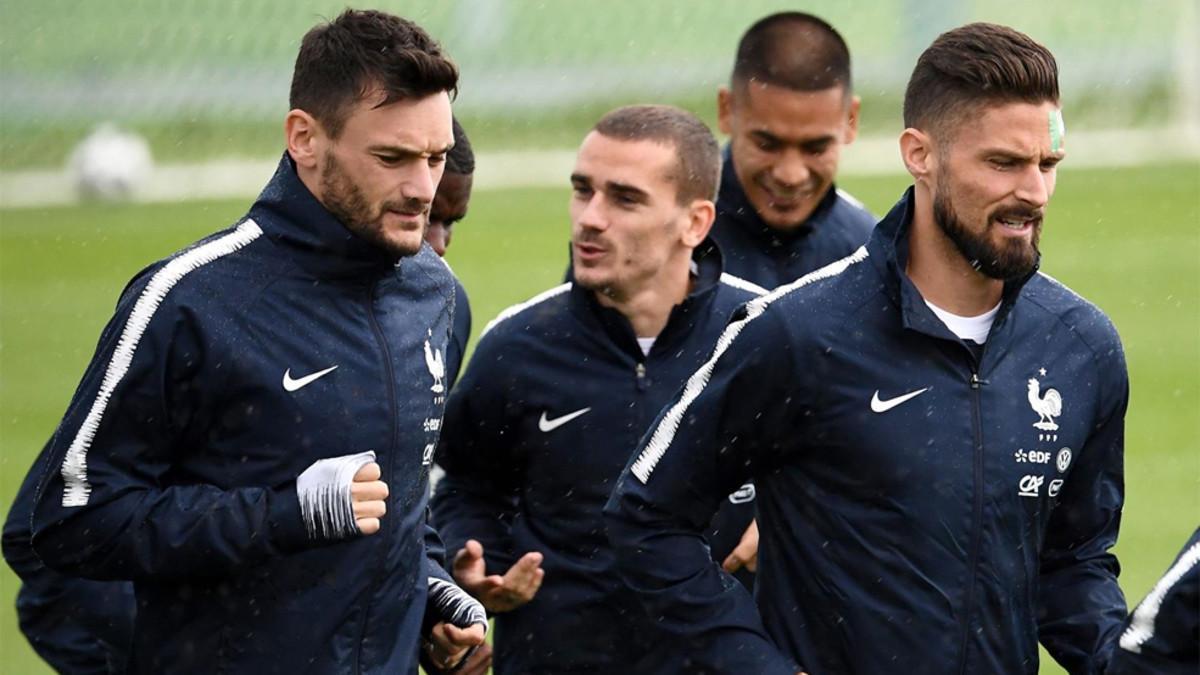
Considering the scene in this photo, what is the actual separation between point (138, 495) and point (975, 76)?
75.6 inches

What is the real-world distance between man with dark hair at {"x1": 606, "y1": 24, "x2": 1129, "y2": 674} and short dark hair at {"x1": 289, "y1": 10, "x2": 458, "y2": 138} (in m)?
0.86

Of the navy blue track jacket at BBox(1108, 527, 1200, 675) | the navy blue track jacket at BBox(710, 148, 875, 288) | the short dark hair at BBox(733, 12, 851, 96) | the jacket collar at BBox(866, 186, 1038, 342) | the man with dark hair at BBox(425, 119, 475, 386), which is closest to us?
the navy blue track jacket at BBox(1108, 527, 1200, 675)

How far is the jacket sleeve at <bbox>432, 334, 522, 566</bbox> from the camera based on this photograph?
5.41 metres

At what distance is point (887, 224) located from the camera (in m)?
4.37

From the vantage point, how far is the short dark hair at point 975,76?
4293mm

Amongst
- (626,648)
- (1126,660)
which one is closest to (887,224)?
(1126,660)

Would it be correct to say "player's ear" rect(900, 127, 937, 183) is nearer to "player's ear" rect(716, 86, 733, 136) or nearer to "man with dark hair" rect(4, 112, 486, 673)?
"man with dark hair" rect(4, 112, 486, 673)

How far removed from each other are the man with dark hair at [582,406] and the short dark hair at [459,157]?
346mm

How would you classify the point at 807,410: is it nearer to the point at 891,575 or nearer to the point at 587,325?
the point at 891,575

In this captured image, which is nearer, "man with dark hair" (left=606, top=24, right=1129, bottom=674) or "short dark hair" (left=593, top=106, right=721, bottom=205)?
"man with dark hair" (left=606, top=24, right=1129, bottom=674)

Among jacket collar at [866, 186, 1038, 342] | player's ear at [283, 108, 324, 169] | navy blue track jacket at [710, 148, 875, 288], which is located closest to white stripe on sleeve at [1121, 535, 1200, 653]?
jacket collar at [866, 186, 1038, 342]

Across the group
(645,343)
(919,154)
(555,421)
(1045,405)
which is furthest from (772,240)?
(1045,405)

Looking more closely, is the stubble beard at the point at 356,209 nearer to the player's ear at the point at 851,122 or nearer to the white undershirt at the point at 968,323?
the white undershirt at the point at 968,323

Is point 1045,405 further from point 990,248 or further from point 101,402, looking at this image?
point 101,402
